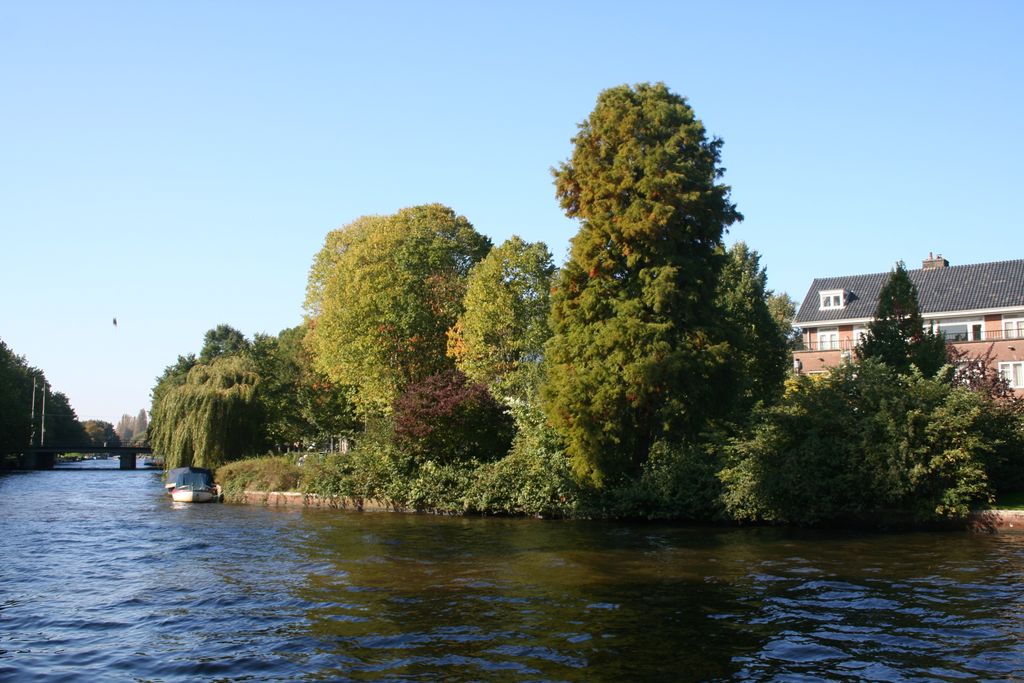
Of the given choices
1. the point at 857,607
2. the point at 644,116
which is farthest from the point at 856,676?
the point at 644,116

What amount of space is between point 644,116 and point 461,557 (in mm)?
18290

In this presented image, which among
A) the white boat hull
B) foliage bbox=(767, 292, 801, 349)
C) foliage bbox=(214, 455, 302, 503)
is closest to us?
the white boat hull

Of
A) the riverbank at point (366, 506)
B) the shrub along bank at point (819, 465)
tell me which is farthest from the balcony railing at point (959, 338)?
the riverbank at point (366, 506)

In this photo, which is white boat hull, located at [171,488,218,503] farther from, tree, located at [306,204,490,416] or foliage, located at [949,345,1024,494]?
foliage, located at [949,345,1024,494]

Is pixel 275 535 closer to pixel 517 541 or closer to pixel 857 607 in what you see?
pixel 517 541

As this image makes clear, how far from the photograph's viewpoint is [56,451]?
97.2 meters

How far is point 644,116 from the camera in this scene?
33062 millimetres

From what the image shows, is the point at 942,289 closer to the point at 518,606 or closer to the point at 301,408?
the point at 301,408

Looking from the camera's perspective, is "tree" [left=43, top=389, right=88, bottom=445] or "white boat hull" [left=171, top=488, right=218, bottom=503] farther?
"tree" [left=43, top=389, right=88, bottom=445]

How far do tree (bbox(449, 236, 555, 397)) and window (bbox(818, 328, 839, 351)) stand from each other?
29.3 meters

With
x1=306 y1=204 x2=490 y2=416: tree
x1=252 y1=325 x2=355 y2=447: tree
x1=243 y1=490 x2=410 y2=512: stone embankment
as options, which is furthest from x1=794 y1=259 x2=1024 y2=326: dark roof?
x1=243 y1=490 x2=410 y2=512: stone embankment

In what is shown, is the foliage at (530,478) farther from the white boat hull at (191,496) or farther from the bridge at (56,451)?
the bridge at (56,451)

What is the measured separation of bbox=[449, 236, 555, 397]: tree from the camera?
42031mm

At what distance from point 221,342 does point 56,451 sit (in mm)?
24223
